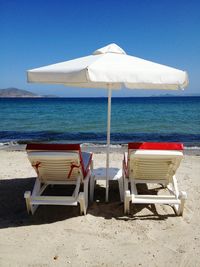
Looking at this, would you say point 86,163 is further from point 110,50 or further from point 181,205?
point 110,50

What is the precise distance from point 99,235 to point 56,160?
47.2 inches

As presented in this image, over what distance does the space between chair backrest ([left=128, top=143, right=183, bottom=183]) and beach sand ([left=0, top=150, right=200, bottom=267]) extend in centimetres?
51

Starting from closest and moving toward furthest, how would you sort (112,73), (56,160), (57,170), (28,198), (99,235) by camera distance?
(112,73) → (99,235) → (28,198) → (56,160) → (57,170)

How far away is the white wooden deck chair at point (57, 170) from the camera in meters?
4.45

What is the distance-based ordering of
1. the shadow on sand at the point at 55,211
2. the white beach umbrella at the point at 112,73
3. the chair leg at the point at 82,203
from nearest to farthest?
the white beach umbrella at the point at 112,73 → the chair leg at the point at 82,203 → the shadow on sand at the point at 55,211

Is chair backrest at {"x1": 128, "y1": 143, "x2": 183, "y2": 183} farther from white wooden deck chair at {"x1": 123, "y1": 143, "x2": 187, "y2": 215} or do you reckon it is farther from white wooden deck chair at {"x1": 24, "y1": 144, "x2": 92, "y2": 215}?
white wooden deck chair at {"x1": 24, "y1": 144, "x2": 92, "y2": 215}

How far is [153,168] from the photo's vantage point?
4801 millimetres

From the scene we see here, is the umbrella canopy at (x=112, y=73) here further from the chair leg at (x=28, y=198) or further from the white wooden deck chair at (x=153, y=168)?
the chair leg at (x=28, y=198)

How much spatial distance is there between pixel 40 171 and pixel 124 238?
5.30 feet

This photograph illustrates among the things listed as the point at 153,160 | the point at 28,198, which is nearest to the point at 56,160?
the point at 28,198

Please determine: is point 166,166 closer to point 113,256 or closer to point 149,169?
point 149,169

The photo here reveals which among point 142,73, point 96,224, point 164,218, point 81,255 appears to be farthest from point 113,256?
point 142,73

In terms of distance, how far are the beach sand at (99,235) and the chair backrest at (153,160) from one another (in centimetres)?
51

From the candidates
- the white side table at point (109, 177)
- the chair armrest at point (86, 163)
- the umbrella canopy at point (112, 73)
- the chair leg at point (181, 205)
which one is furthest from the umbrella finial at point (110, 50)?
the chair leg at point (181, 205)
